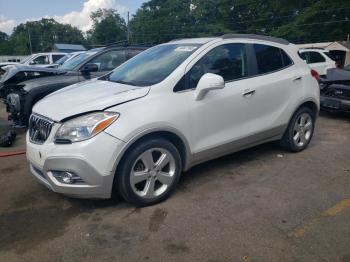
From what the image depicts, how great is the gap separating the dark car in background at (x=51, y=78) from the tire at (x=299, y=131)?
4.13 metres

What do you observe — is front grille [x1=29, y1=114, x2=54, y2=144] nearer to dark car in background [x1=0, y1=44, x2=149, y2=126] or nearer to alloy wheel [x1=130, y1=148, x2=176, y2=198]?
alloy wheel [x1=130, y1=148, x2=176, y2=198]

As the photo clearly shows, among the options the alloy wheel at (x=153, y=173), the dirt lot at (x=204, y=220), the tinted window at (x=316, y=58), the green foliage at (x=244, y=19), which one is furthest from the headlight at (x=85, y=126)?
the green foliage at (x=244, y=19)

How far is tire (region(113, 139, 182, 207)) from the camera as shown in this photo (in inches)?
143

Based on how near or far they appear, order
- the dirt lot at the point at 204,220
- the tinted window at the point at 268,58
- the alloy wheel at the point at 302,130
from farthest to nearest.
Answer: the alloy wheel at the point at 302,130 < the tinted window at the point at 268,58 < the dirt lot at the point at 204,220

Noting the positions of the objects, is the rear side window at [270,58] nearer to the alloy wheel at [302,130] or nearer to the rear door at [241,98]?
the rear door at [241,98]

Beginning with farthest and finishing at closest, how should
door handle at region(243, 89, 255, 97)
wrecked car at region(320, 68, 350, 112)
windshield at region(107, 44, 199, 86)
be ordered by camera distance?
wrecked car at region(320, 68, 350, 112), door handle at region(243, 89, 255, 97), windshield at region(107, 44, 199, 86)

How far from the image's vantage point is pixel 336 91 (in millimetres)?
7914

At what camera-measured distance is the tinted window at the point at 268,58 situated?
488 cm

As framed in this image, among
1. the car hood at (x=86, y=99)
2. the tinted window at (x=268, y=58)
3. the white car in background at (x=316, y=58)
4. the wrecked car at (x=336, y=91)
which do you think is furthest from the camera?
the white car in background at (x=316, y=58)

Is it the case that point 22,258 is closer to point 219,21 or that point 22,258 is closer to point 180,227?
point 180,227

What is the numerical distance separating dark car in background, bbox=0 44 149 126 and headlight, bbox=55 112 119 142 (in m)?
3.74

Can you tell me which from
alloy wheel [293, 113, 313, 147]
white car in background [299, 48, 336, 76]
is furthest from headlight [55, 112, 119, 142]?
white car in background [299, 48, 336, 76]

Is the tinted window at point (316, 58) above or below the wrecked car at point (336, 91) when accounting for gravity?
above

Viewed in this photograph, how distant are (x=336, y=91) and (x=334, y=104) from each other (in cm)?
31
